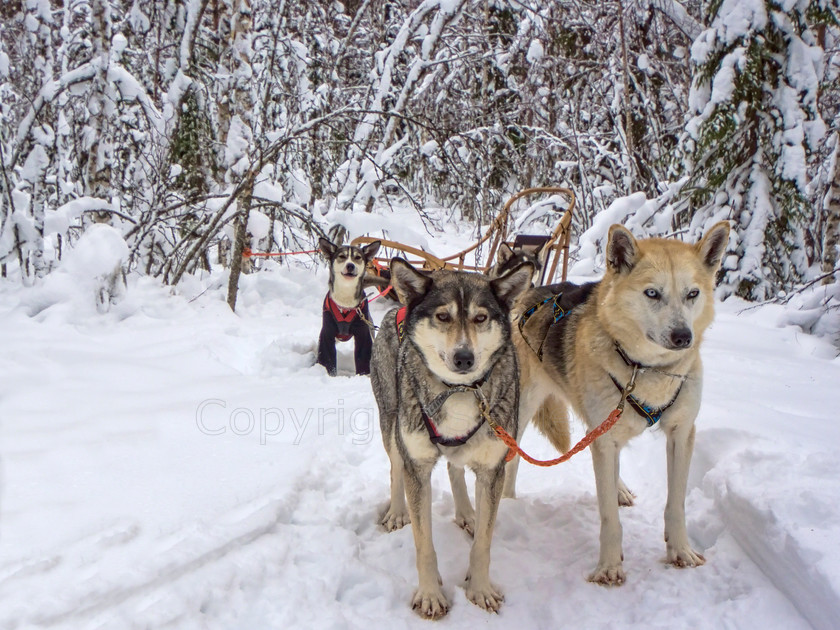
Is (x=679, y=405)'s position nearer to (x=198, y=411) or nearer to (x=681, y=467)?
(x=681, y=467)

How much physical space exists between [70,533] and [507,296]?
2.10 m

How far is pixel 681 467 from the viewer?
2525 mm

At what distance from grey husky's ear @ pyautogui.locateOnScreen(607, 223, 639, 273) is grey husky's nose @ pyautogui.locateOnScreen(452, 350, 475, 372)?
0.87 m

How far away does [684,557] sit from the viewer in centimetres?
248

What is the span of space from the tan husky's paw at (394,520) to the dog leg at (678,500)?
1294 mm

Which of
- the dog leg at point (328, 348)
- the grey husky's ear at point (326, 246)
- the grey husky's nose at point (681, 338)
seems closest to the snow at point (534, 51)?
the grey husky's ear at point (326, 246)

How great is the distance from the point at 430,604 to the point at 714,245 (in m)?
2.00

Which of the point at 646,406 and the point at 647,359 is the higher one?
the point at 647,359

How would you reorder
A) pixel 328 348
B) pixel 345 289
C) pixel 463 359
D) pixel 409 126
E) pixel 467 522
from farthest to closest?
→ pixel 409 126 < pixel 345 289 < pixel 328 348 < pixel 467 522 < pixel 463 359

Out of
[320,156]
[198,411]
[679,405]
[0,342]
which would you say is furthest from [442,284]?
[320,156]

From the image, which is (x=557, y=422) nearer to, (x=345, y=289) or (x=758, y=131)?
(x=345, y=289)

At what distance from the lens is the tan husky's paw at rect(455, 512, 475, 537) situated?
2.86 m

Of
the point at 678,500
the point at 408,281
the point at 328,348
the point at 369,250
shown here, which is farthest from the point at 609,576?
the point at 369,250

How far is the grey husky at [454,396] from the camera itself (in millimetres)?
2271
